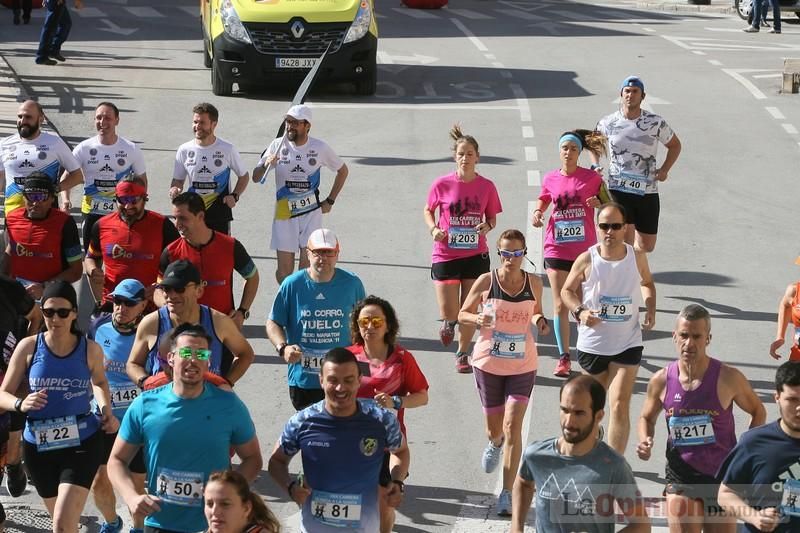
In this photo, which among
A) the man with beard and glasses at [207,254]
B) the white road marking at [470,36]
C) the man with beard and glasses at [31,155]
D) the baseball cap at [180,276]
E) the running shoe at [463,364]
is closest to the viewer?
the baseball cap at [180,276]

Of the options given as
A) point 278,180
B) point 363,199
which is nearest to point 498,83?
point 363,199

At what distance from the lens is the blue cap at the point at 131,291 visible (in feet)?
30.0

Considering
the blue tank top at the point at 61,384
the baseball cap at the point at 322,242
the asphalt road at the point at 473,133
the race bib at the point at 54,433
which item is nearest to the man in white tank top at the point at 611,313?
the asphalt road at the point at 473,133

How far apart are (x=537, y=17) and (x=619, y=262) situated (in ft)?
88.8

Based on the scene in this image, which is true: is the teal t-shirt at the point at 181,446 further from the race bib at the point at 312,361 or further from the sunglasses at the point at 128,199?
the sunglasses at the point at 128,199

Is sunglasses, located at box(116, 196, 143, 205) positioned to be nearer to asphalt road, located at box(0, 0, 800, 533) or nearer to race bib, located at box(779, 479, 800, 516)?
asphalt road, located at box(0, 0, 800, 533)

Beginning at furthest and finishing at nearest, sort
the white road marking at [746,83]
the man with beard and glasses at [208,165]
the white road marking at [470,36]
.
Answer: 1. the white road marking at [470,36]
2. the white road marking at [746,83]
3. the man with beard and glasses at [208,165]

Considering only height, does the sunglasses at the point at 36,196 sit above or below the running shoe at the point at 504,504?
above

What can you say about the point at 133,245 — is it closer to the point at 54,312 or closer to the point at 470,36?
the point at 54,312

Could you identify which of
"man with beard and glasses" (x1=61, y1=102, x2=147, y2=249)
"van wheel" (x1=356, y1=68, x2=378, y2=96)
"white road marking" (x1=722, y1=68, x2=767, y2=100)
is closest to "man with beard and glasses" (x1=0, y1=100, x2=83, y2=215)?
"man with beard and glasses" (x1=61, y1=102, x2=147, y2=249)

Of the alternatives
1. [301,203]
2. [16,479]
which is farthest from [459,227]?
[16,479]

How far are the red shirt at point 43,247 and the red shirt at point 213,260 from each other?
93 cm

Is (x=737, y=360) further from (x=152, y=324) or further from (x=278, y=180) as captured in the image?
(x=152, y=324)

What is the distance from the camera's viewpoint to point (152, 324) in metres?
8.90
